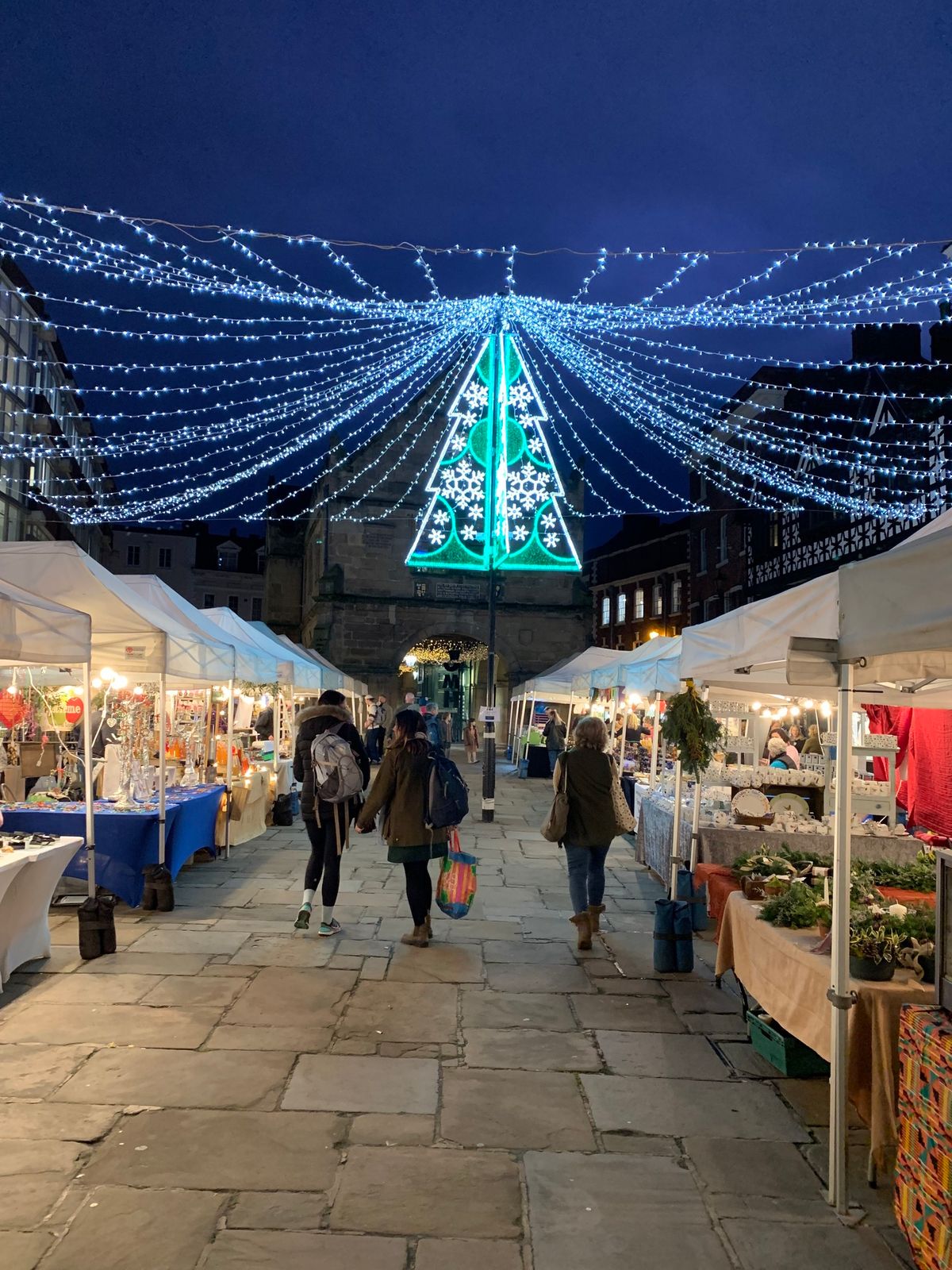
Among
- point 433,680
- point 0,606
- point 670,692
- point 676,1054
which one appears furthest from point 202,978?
point 433,680

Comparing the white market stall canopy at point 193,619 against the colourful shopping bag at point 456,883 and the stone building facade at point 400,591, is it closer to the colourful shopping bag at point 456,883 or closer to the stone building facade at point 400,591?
the colourful shopping bag at point 456,883

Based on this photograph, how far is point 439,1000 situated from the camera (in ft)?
17.5

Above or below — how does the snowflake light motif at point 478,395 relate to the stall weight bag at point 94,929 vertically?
above

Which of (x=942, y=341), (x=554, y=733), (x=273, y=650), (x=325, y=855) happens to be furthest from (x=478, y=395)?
(x=325, y=855)

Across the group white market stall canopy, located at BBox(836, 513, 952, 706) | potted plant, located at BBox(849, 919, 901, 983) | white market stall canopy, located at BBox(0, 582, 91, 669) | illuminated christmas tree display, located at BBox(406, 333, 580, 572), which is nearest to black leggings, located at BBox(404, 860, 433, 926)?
white market stall canopy, located at BBox(0, 582, 91, 669)

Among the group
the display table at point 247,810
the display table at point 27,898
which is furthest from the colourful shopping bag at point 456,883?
the display table at point 247,810

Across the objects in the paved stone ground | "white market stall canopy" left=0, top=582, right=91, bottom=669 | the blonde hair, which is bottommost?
the paved stone ground

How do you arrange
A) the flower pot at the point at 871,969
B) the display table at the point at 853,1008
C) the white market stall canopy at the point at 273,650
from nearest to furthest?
the display table at the point at 853,1008
the flower pot at the point at 871,969
the white market stall canopy at the point at 273,650

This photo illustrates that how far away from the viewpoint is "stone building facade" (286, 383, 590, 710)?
92.6 ft

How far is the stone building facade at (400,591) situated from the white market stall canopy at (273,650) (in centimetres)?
1271

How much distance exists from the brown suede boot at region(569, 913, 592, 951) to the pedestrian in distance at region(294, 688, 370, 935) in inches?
69.0

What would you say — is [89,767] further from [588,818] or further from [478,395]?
[478,395]

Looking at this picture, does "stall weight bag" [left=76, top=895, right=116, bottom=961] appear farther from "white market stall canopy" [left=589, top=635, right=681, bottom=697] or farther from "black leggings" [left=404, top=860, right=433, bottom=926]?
"white market stall canopy" [left=589, top=635, right=681, bottom=697]

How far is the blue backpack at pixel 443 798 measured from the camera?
6.17 metres
